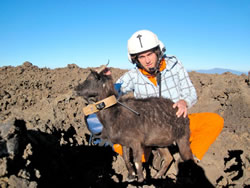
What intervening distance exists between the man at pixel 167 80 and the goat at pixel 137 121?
387mm

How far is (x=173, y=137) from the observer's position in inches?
176

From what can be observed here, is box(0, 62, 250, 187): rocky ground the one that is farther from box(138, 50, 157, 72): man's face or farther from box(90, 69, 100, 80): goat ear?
box(138, 50, 157, 72): man's face

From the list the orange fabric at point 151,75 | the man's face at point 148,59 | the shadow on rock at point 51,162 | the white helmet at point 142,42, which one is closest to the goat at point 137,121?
the orange fabric at point 151,75

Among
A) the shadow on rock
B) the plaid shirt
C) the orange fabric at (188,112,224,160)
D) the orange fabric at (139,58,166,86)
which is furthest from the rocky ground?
the orange fabric at (139,58,166,86)

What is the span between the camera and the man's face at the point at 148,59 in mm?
4652

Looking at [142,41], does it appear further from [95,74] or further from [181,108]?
[181,108]

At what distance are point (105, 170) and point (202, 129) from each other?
2887 mm

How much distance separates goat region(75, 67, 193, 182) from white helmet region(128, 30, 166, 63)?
95 centimetres

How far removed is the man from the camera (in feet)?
15.0

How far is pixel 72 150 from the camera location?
569 centimetres

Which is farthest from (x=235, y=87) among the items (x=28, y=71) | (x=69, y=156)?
(x=28, y=71)

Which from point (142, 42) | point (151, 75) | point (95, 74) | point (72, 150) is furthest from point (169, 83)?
point (72, 150)

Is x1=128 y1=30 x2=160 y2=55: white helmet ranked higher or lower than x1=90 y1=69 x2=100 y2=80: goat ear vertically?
higher

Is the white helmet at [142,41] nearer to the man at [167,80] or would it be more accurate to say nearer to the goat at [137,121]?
the man at [167,80]
